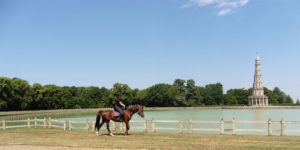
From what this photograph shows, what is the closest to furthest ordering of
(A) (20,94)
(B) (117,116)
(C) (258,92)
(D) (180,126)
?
(B) (117,116) < (D) (180,126) < (A) (20,94) < (C) (258,92)

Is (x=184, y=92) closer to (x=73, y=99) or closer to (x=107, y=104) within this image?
(x=107, y=104)

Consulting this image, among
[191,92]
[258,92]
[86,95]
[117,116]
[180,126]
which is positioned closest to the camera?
[117,116]

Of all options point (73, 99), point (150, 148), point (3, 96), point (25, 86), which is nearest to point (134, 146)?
point (150, 148)

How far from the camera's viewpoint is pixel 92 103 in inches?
6137

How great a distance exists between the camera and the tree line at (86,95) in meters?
108

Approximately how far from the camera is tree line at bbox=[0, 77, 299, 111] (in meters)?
108

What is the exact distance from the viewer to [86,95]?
155000mm

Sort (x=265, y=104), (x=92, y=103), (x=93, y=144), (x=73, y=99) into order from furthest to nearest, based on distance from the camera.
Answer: (x=265, y=104) < (x=92, y=103) < (x=73, y=99) < (x=93, y=144)

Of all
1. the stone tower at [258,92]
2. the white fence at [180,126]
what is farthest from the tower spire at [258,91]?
the white fence at [180,126]

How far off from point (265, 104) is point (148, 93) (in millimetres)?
54953

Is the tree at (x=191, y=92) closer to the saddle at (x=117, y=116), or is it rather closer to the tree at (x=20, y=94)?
the tree at (x=20, y=94)

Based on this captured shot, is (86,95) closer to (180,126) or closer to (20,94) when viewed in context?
(20,94)

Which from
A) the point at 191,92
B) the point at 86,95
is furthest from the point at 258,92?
the point at 86,95

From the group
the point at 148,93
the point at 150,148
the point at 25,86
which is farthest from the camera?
the point at 148,93
